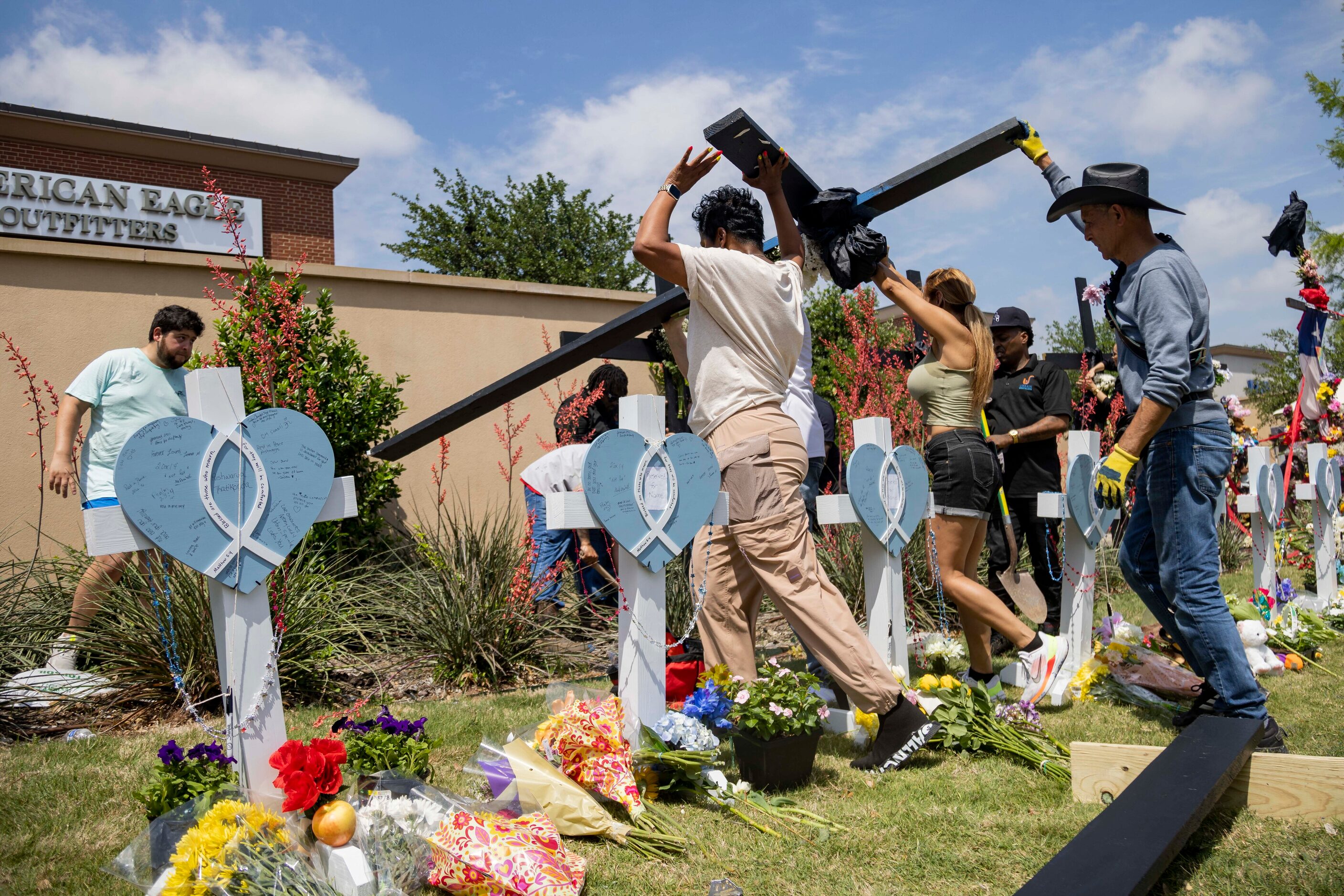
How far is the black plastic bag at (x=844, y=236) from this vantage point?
3.41m

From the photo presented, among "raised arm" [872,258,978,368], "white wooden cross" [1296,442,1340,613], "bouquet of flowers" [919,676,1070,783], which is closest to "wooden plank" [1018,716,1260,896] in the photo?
"bouquet of flowers" [919,676,1070,783]

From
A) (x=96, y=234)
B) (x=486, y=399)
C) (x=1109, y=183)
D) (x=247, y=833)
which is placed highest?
(x=96, y=234)

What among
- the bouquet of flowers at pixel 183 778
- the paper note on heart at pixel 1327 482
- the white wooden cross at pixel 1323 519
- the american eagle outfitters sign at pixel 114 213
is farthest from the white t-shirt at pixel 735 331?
the american eagle outfitters sign at pixel 114 213

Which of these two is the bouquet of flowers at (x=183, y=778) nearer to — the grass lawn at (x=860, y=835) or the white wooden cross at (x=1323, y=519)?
the grass lawn at (x=860, y=835)

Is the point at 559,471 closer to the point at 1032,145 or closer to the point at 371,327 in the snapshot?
the point at 1032,145

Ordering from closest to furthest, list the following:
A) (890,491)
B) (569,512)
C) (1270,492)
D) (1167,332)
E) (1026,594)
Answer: (569,512)
(1167,332)
(890,491)
(1026,594)
(1270,492)

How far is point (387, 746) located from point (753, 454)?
1.38 meters

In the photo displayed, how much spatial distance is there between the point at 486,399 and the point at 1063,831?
253 centimetres

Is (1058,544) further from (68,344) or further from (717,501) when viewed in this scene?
(68,344)

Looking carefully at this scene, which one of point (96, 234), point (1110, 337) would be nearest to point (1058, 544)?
point (1110, 337)

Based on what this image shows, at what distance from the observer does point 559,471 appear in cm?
463

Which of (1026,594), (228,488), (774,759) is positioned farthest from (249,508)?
(1026,594)

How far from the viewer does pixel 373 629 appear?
416 centimetres

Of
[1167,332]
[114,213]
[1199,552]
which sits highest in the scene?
[114,213]
